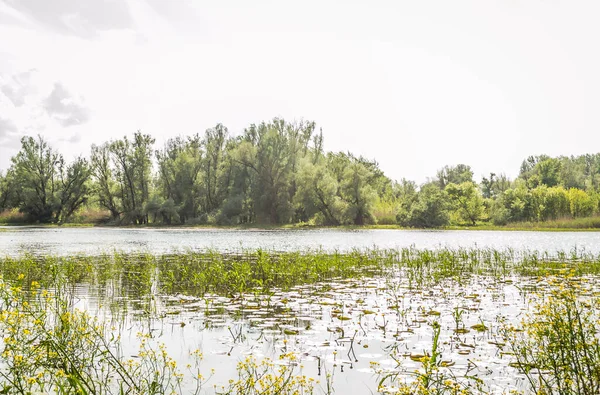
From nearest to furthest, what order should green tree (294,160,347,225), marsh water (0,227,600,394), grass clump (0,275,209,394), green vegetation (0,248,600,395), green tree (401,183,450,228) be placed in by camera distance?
grass clump (0,275,209,394) → green vegetation (0,248,600,395) → marsh water (0,227,600,394) → green tree (401,183,450,228) → green tree (294,160,347,225)

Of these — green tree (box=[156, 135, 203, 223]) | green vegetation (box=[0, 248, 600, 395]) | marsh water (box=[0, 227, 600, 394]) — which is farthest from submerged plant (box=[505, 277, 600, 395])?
green tree (box=[156, 135, 203, 223])

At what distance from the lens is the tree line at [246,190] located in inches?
2940

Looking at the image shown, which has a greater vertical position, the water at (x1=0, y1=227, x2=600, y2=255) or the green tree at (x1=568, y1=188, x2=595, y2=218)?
the green tree at (x1=568, y1=188, x2=595, y2=218)

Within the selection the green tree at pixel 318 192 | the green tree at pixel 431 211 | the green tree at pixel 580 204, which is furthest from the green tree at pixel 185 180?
the green tree at pixel 580 204

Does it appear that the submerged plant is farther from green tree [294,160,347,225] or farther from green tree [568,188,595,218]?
green tree [568,188,595,218]

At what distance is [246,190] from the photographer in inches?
3290

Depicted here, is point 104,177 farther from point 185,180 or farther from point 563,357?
point 563,357

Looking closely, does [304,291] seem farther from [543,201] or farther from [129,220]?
[129,220]

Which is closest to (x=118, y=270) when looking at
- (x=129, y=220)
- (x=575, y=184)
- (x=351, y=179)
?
(x=351, y=179)

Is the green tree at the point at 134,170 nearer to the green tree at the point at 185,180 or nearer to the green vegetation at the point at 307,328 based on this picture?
the green tree at the point at 185,180

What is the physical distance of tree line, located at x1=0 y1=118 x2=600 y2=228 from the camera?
7469 centimetres

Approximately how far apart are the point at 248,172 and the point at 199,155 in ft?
45.6

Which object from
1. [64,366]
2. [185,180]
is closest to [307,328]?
[64,366]

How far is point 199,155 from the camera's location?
90.3m
